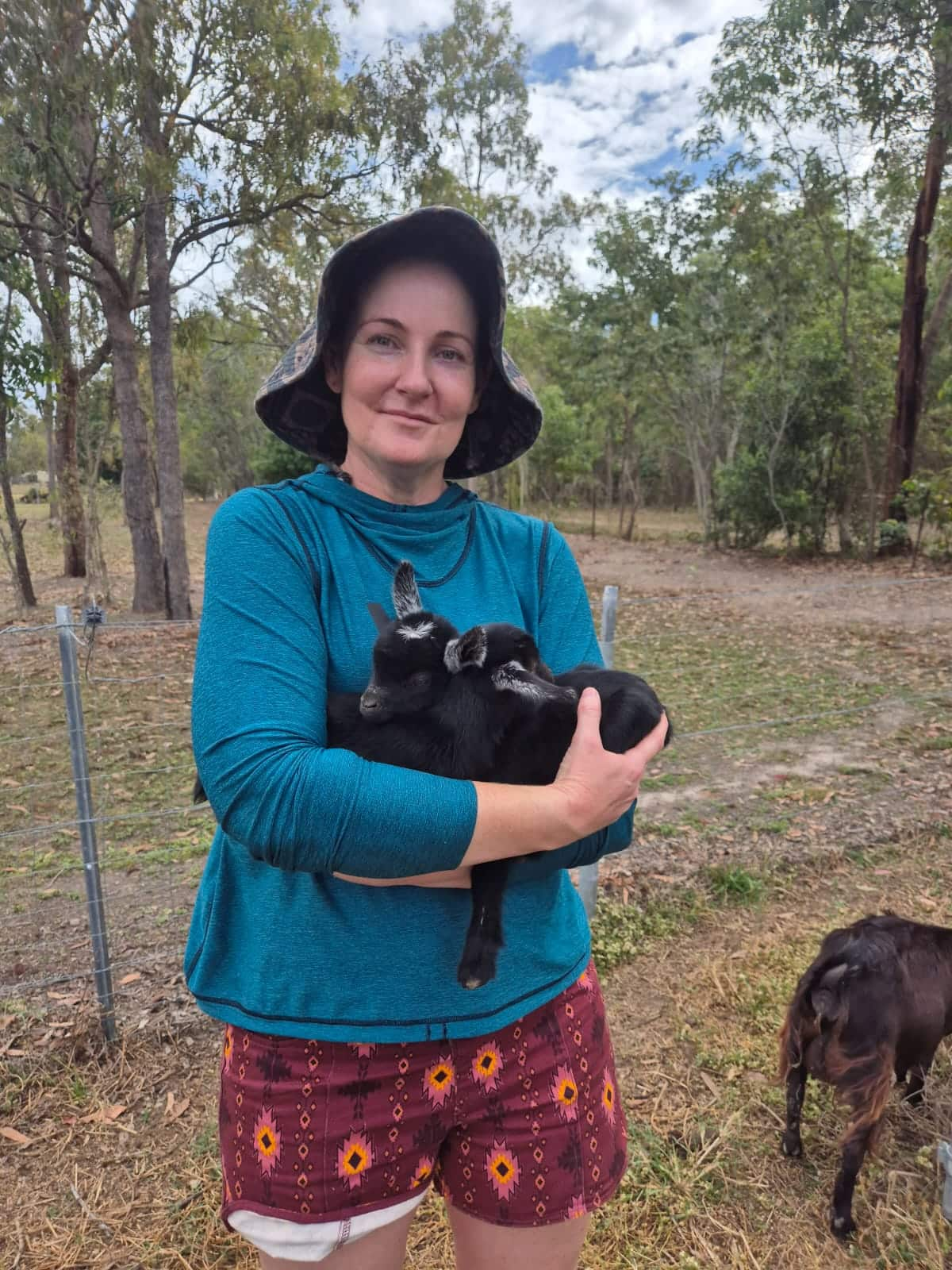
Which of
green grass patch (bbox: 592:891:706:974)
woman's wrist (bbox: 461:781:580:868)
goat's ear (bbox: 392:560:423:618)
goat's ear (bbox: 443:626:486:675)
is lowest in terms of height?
green grass patch (bbox: 592:891:706:974)

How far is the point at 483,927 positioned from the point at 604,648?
2.55 metres

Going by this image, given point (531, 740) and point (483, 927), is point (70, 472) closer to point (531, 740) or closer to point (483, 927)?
point (531, 740)

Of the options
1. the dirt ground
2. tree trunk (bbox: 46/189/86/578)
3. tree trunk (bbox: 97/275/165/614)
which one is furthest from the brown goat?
tree trunk (bbox: 46/189/86/578)

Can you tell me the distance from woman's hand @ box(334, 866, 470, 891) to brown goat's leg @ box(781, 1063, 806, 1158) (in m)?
2.31

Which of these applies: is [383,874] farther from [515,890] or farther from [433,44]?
[433,44]

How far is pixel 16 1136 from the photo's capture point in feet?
9.77

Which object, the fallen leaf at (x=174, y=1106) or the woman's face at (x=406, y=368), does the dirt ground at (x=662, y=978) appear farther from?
the woman's face at (x=406, y=368)

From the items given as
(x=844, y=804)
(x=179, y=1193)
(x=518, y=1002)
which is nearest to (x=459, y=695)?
(x=518, y=1002)

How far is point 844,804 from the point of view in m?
5.74

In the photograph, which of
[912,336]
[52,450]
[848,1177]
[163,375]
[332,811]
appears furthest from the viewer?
[52,450]

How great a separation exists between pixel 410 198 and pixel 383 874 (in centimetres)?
1497

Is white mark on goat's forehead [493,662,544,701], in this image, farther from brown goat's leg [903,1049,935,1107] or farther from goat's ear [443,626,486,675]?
brown goat's leg [903,1049,935,1107]

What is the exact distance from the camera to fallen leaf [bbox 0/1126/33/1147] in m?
2.95

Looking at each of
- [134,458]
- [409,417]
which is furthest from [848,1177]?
[134,458]
